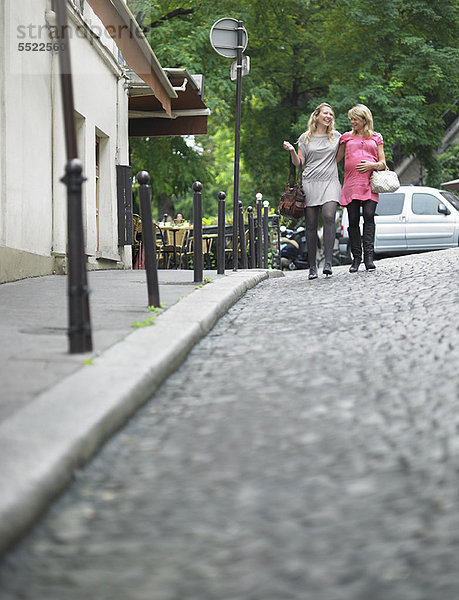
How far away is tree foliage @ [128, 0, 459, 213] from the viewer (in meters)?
21.5

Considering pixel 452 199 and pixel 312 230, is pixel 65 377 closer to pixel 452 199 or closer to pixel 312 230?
pixel 312 230

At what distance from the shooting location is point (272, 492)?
2.57 metres

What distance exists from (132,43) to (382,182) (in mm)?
3961

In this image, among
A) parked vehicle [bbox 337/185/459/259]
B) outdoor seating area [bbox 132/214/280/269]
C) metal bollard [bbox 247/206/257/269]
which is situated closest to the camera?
metal bollard [bbox 247/206/257/269]

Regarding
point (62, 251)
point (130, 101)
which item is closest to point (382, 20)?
point (130, 101)

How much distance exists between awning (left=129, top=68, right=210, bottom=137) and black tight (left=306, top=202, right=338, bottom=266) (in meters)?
5.56

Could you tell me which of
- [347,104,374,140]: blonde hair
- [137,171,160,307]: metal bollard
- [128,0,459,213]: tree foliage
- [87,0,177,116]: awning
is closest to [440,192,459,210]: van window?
[128,0,459,213]: tree foliage

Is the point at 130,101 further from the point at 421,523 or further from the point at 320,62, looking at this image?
the point at 421,523

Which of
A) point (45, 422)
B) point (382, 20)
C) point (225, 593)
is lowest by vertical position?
point (225, 593)

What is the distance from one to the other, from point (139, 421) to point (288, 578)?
144 centimetres

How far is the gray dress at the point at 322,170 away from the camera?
893 cm

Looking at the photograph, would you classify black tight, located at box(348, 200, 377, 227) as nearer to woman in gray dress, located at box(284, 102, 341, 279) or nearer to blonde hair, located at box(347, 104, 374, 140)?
woman in gray dress, located at box(284, 102, 341, 279)

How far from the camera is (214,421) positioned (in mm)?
3352

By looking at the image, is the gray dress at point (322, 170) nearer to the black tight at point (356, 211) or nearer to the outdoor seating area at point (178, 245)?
the black tight at point (356, 211)
